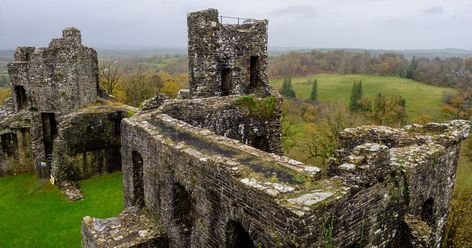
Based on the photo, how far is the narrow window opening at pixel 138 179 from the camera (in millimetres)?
13680

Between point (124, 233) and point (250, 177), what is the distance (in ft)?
17.5

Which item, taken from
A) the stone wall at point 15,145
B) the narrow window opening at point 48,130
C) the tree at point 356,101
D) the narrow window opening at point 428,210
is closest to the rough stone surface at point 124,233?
the narrow window opening at point 428,210

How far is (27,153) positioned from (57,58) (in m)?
6.83

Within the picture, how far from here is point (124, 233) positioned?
11.1 meters

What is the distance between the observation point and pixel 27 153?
25.0 meters

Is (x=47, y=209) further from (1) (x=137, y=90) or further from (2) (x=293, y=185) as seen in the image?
(1) (x=137, y=90)

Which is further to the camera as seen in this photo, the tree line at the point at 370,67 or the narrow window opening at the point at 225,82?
the tree line at the point at 370,67

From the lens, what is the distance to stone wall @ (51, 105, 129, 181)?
21469mm

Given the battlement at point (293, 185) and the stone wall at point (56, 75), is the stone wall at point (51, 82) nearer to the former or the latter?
the stone wall at point (56, 75)

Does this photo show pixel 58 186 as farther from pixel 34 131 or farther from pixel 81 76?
pixel 81 76

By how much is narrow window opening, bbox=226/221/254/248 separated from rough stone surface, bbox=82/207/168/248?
10.9ft

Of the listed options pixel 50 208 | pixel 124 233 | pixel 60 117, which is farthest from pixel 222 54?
pixel 60 117

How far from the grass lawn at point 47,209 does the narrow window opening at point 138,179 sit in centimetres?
471

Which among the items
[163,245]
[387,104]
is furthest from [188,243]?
[387,104]
